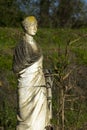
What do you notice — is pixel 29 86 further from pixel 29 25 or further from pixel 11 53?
pixel 11 53

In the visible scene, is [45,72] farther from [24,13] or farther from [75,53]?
[24,13]

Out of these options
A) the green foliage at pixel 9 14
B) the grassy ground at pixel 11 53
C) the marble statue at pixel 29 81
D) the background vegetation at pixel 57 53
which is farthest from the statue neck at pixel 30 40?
the green foliage at pixel 9 14

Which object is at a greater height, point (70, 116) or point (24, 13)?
point (24, 13)

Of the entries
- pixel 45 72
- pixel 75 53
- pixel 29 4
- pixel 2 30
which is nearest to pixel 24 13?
pixel 29 4

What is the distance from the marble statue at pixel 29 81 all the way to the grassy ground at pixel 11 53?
2484 mm

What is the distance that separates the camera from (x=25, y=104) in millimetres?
7891

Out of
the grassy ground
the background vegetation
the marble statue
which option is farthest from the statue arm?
the grassy ground

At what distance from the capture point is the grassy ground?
1261 centimetres

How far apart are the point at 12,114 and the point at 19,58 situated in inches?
193

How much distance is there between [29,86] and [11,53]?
11224 millimetres

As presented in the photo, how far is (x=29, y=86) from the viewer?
7.89m

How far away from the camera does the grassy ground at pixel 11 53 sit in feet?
41.4

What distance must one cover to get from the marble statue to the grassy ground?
2.48 m

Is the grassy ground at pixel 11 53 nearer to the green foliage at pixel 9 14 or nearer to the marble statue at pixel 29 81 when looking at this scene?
the marble statue at pixel 29 81
